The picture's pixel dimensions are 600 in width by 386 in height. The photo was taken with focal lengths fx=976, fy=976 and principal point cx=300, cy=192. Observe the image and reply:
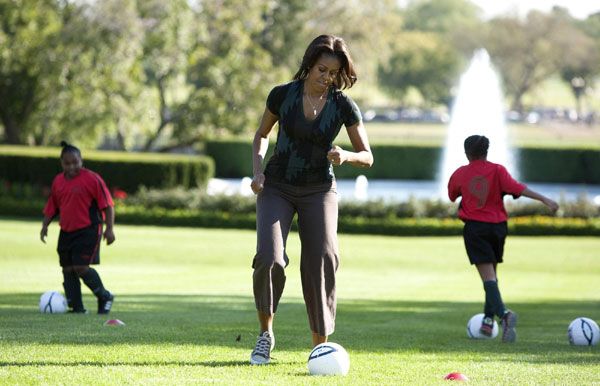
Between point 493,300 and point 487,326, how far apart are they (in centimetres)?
22

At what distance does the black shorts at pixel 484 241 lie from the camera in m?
8.04

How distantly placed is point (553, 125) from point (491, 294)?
3199 inches

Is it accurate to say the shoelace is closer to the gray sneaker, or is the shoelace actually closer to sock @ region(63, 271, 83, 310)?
the gray sneaker

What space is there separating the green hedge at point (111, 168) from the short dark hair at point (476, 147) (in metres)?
19.3

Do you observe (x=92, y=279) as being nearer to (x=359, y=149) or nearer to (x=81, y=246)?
(x=81, y=246)

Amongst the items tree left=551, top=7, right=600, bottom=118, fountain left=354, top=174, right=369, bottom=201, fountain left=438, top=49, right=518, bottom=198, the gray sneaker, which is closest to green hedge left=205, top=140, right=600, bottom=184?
fountain left=354, top=174, right=369, bottom=201

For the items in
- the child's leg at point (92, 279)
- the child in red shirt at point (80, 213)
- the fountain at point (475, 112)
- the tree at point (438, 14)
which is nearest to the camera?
the child in red shirt at point (80, 213)

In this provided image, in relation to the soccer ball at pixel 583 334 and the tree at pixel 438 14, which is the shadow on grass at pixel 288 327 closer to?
the soccer ball at pixel 583 334

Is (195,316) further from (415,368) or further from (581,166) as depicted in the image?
(581,166)

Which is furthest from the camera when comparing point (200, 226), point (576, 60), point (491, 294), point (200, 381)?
point (576, 60)

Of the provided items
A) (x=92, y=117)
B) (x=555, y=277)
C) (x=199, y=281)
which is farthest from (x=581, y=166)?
(x=199, y=281)

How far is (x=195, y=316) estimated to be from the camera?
8.86 meters

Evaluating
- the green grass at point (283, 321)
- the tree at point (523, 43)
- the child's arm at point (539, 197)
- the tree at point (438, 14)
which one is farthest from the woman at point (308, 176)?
the tree at point (438, 14)

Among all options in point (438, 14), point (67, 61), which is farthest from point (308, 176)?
point (438, 14)
